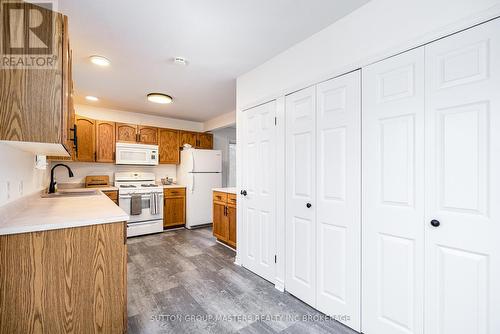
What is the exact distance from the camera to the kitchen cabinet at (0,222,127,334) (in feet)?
3.81

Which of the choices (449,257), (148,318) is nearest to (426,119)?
(449,257)

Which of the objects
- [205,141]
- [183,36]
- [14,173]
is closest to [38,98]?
[14,173]

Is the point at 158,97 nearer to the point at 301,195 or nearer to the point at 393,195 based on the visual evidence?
the point at 301,195

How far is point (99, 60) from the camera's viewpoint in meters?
2.45

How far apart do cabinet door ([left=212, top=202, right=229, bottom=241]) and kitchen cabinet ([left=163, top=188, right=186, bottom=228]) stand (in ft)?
4.25

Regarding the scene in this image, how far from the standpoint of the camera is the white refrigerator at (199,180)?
15.6ft

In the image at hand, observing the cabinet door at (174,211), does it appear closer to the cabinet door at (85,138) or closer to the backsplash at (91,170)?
the backsplash at (91,170)

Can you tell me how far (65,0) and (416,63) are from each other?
2439mm

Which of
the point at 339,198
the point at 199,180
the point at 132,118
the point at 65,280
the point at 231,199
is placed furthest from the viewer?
the point at 199,180

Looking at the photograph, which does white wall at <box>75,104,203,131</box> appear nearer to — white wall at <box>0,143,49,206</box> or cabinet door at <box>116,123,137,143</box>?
cabinet door at <box>116,123,137,143</box>

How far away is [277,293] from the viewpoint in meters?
2.24

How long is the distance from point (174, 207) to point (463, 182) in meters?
4.54

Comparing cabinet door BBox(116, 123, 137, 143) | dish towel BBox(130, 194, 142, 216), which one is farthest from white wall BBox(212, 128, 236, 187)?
dish towel BBox(130, 194, 142, 216)

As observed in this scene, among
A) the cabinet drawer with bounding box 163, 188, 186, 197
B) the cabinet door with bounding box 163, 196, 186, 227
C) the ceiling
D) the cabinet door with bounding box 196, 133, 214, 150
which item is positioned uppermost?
the ceiling
